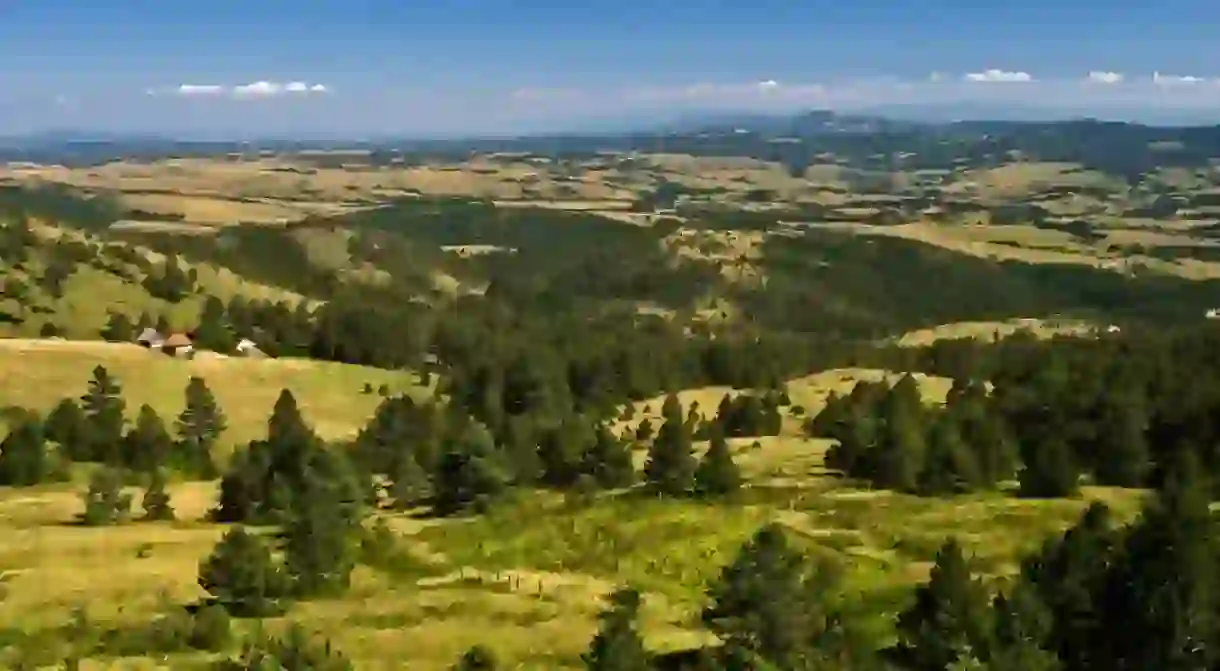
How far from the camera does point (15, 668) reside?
145 feet

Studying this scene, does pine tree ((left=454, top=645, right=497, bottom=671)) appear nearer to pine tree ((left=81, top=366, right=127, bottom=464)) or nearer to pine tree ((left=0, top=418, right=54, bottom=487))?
pine tree ((left=0, top=418, right=54, bottom=487))

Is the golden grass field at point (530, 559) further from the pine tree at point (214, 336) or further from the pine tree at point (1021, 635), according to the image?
the pine tree at point (214, 336)

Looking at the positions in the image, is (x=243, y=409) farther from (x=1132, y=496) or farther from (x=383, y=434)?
(x=1132, y=496)

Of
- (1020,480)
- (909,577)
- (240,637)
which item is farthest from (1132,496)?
(240,637)

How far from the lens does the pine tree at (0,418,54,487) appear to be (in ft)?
299

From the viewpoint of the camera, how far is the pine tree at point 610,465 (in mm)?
90812

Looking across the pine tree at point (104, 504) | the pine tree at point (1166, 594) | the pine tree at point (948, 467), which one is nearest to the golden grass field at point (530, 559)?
the pine tree at point (104, 504)

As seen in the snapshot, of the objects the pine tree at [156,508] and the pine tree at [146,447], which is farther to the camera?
the pine tree at [146,447]

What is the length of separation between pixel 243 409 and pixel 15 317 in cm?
6253

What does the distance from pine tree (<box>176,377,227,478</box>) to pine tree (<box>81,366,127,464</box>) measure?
16.7 feet

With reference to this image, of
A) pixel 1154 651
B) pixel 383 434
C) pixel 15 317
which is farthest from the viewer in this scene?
pixel 15 317

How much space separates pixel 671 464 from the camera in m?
87.8

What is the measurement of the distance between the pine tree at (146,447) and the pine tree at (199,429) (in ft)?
5.61

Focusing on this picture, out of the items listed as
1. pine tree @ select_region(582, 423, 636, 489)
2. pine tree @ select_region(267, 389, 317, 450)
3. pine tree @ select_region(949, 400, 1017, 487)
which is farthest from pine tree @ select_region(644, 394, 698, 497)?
pine tree @ select_region(267, 389, 317, 450)
